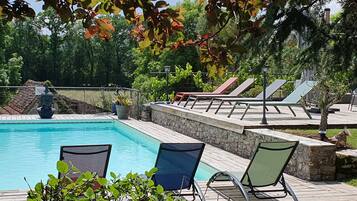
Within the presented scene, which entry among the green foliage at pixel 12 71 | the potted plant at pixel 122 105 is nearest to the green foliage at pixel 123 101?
the potted plant at pixel 122 105

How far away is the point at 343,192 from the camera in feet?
19.5

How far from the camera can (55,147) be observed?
1196cm

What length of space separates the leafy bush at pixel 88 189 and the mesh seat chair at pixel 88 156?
2.89 meters

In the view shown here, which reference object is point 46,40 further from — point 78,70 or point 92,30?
point 92,30

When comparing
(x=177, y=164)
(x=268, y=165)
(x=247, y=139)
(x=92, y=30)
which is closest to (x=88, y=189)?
(x=92, y=30)

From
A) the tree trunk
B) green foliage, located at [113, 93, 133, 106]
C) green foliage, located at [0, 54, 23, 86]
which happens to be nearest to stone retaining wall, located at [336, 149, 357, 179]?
the tree trunk

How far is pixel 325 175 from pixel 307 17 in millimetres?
3791

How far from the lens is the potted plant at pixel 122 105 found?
1578 cm

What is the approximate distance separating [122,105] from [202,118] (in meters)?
5.44

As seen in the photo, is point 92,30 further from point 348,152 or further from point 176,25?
point 348,152

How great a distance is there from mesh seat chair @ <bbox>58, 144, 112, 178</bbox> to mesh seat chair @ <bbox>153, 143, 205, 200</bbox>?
0.56 m

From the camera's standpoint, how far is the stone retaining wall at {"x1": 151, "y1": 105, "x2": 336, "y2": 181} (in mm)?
6707

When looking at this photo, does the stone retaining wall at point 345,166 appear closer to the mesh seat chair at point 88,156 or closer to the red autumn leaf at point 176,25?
the mesh seat chair at point 88,156

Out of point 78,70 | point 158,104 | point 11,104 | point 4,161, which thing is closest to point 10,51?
point 78,70
